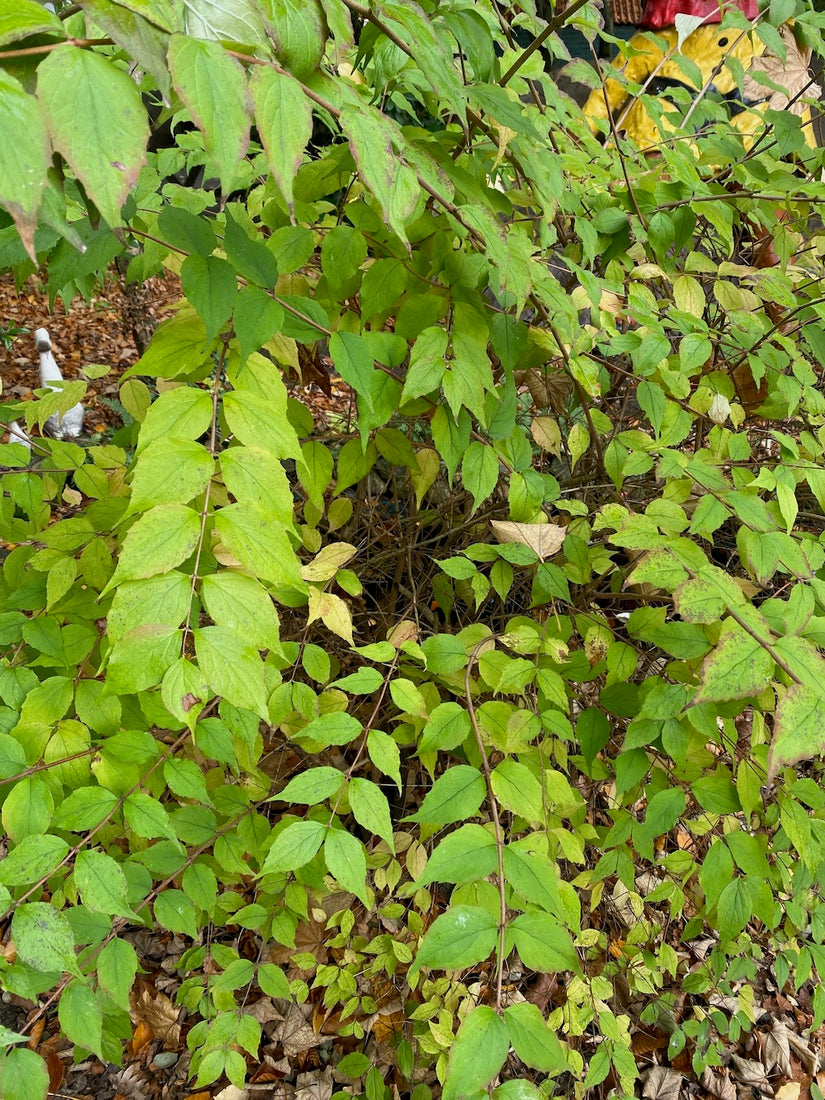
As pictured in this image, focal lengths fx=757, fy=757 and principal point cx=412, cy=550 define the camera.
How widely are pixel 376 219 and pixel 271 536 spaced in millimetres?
635

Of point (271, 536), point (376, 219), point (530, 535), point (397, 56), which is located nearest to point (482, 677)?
point (530, 535)

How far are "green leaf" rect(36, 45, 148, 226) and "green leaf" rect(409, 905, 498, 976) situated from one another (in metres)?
0.70

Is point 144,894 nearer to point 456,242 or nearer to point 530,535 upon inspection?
point 530,535

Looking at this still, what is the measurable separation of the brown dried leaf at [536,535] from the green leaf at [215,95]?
81cm

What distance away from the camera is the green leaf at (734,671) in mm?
821

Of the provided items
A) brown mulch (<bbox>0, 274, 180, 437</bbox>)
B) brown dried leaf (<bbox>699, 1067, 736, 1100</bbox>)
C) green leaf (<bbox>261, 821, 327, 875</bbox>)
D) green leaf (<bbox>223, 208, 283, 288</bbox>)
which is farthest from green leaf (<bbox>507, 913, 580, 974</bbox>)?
brown mulch (<bbox>0, 274, 180, 437</bbox>)

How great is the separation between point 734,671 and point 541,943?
357 millimetres

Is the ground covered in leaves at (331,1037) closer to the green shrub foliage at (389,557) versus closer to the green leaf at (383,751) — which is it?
the green shrub foliage at (389,557)

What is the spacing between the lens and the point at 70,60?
1.71 feet

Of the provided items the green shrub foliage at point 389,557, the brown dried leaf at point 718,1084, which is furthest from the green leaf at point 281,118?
the brown dried leaf at point 718,1084

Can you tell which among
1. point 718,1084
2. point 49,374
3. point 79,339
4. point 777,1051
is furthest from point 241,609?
point 79,339

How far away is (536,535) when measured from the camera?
4.19ft

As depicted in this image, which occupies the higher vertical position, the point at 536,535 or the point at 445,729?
the point at 536,535

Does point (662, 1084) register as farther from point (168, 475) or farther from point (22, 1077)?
point (168, 475)
